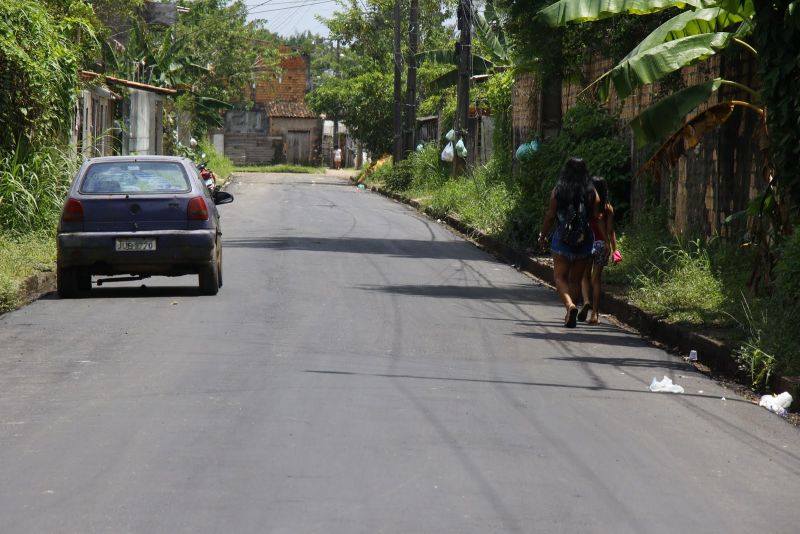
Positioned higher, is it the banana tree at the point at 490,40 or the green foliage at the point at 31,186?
the banana tree at the point at 490,40

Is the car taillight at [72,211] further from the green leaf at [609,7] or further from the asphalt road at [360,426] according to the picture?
the green leaf at [609,7]

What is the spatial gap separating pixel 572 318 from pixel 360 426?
6049mm

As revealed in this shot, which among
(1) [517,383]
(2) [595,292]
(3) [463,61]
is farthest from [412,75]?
(1) [517,383]

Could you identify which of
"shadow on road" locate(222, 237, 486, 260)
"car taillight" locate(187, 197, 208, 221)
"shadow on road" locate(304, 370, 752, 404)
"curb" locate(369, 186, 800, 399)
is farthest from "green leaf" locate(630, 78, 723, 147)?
"shadow on road" locate(222, 237, 486, 260)

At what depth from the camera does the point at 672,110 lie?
13297mm

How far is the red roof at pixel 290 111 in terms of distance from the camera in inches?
3504

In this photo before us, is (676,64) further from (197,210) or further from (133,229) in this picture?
(133,229)

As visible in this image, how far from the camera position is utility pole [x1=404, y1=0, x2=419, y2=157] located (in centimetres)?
4375

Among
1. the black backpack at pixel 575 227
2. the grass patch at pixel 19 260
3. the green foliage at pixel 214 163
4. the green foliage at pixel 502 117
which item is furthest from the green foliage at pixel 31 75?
the green foliage at pixel 214 163

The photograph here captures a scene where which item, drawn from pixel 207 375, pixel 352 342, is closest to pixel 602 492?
pixel 207 375

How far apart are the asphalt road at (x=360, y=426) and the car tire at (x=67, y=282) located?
1.11 ft

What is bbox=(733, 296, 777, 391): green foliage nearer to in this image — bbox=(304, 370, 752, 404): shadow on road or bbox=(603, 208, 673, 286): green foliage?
bbox=(304, 370, 752, 404): shadow on road

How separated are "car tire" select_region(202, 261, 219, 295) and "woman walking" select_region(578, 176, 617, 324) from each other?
4.05 metres

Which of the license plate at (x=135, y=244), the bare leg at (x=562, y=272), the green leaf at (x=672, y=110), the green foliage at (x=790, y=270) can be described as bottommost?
the bare leg at (x=562, y=272)
